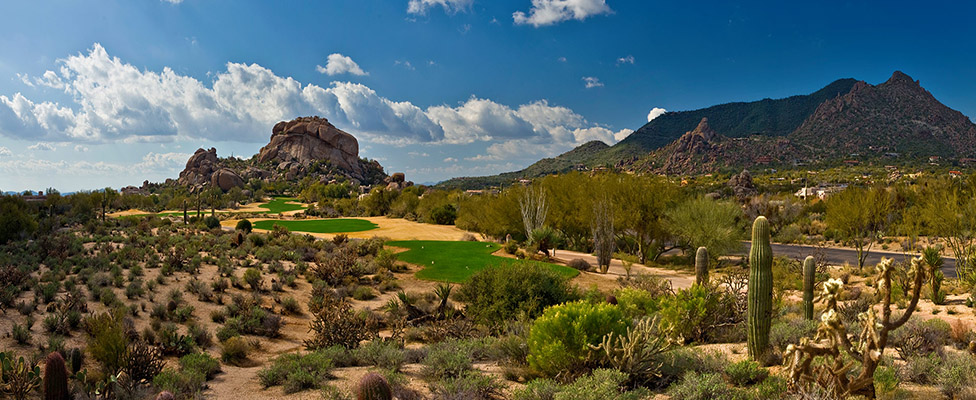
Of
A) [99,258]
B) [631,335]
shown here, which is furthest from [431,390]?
[99,258]

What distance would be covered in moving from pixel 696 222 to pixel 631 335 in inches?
821

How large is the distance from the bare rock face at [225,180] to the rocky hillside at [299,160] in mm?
5683

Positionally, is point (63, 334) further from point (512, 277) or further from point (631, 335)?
point (631, 335)

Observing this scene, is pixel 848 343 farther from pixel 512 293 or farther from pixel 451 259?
pixel 451 259

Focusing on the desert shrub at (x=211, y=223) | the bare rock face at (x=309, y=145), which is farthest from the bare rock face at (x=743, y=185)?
the bare rock face at (x=309, y=145)

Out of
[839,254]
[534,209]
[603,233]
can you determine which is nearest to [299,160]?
[534,209]

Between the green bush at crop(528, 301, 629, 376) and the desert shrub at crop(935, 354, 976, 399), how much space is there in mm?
3900

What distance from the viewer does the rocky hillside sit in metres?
118

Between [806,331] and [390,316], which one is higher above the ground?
[806,331]

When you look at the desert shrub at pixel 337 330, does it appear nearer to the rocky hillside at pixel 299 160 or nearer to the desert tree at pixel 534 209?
Result: the desert tree at pixel 534 209

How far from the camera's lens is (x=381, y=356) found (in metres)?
8.34

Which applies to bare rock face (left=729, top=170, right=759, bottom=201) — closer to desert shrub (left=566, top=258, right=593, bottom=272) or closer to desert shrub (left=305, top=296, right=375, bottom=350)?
desert shrub (left=566, top=258, right=593, bottom=272)

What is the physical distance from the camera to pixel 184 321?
42.8 ft

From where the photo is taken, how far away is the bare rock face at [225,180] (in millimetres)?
100875
